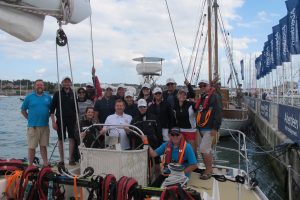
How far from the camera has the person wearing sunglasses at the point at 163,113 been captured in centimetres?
595

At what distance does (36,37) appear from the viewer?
3551 millimetres

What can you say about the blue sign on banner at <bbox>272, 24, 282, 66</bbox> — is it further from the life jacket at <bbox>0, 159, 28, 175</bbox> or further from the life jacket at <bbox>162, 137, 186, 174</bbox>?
the life jacket at <bbox>0, 159, 28, 175</bbox>

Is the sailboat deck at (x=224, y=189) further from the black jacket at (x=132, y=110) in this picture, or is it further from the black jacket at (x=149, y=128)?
the black jacket at (x=132, y=110)

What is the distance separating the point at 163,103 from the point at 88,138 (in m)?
1.40

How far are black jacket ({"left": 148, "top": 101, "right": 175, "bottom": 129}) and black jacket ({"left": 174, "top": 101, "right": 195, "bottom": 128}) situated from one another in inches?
5.6

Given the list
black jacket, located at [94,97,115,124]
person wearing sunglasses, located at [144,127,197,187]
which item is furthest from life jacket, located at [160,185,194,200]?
black jacket, located at [94,97,115,124]

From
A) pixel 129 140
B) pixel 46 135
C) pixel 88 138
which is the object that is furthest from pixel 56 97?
pixel 129 140

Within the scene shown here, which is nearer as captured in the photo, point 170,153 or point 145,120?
point 170,153

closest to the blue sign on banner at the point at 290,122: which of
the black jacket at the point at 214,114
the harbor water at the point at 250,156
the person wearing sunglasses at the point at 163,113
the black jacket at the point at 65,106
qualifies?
the harbor water at the point at 250,156

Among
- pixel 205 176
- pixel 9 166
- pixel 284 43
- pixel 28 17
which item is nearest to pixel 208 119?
pixel 205 176

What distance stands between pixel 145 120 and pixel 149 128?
147 mm

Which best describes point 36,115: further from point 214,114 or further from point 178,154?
point 214,114

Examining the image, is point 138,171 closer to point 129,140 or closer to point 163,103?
point 129,140

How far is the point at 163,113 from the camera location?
598 cm
